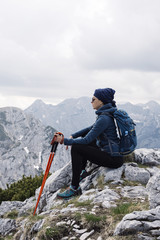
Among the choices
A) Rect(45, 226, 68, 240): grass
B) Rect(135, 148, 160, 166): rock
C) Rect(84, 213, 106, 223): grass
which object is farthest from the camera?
Rect(135, 148, 160, 166): rock

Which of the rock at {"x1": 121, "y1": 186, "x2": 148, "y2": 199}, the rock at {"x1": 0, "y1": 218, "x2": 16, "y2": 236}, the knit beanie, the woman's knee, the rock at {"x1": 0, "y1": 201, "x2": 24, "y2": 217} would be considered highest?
the knit beanie

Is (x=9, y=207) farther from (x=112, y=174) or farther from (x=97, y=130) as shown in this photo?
(x=97, y=130)

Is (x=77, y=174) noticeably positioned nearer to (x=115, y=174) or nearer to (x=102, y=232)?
(x=115, y=174)

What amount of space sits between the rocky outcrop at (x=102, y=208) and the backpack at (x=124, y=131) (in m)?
1.53

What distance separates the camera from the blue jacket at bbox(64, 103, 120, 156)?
7859 millimetres

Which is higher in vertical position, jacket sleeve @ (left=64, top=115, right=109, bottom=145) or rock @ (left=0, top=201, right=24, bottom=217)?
jacket sleeve @ (left=64, top=115, right=109, bottom=145)

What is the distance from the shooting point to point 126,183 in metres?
8.98

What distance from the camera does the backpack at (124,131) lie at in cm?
→ 811

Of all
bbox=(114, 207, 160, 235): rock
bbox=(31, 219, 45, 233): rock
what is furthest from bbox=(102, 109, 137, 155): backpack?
bbox=(31, 219, 45, 233): rock

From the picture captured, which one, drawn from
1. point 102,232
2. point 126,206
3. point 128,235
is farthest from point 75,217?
point 128,235

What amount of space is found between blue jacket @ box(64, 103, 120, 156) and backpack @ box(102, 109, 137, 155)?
16cm

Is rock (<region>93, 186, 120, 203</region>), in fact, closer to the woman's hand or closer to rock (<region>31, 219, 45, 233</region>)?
rock (<region>31, 219, 45, 233</region>)

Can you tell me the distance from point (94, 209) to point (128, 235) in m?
2.13

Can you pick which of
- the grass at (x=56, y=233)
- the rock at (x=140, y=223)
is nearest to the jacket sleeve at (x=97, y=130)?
the grass at (x=56, y=233)
